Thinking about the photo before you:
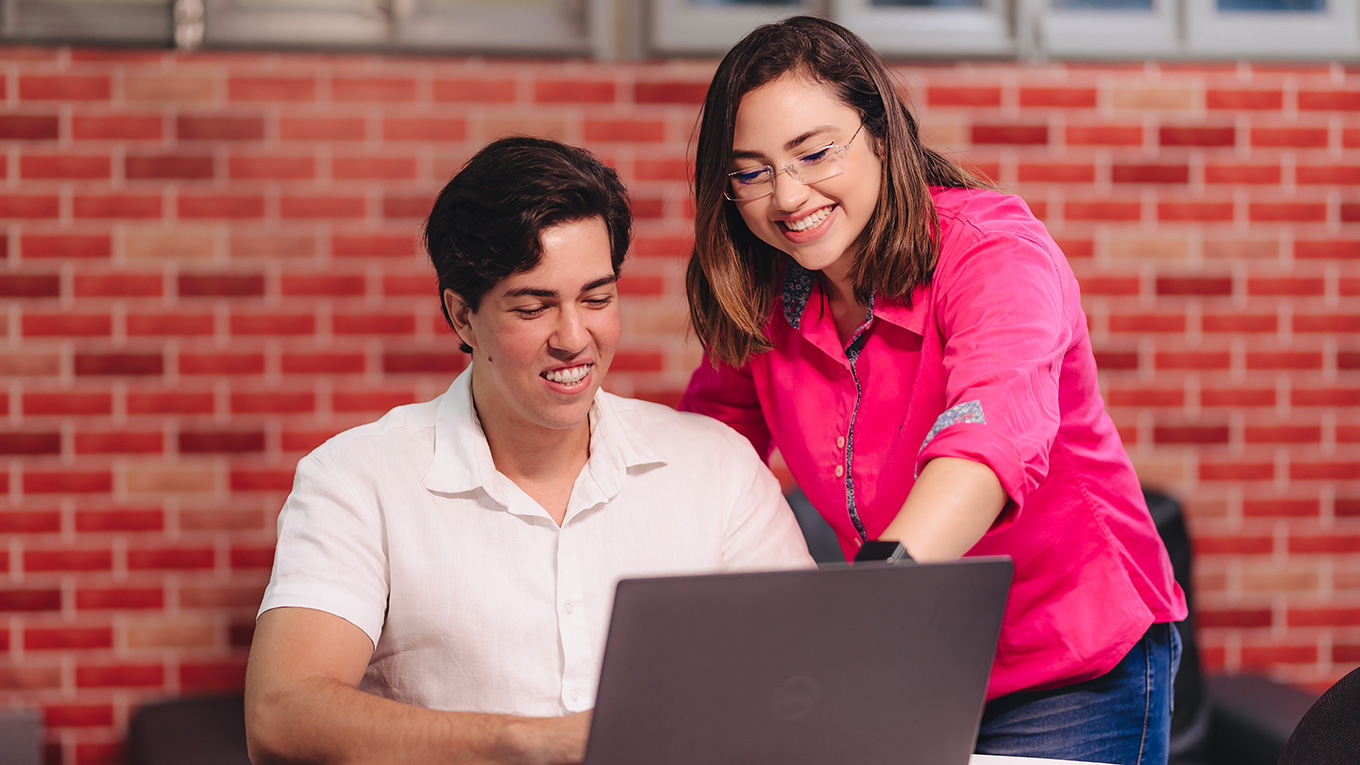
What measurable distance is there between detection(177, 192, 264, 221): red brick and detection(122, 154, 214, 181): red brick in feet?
0.16

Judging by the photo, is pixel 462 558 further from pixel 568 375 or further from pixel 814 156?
pixel 814 156

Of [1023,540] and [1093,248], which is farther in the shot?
[1093,248]

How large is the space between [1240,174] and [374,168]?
2.10 meters

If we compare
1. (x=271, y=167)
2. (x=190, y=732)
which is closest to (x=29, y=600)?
(x=190, y=732)

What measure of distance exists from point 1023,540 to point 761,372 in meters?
0.43

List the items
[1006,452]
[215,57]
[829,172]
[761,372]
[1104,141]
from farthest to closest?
1. [1104,141]
2. [215,57]
3. [761,372]
4. [829,172]
5. [1006,452]

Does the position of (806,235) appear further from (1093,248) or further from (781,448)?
(1093,248)

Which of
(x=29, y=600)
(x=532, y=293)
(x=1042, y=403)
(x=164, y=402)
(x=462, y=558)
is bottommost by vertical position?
(x=29, y=600)

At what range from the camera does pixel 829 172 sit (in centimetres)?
127

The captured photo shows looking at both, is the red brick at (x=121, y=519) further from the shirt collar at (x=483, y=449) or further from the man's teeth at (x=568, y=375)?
the man's teeth at (x=568, y=375)

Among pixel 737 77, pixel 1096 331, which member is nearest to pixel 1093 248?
pixel 1096 331

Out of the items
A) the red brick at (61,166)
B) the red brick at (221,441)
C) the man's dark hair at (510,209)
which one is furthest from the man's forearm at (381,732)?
the red brick at (61,166)

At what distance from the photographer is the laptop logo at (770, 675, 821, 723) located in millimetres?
769

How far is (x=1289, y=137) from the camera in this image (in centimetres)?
259
